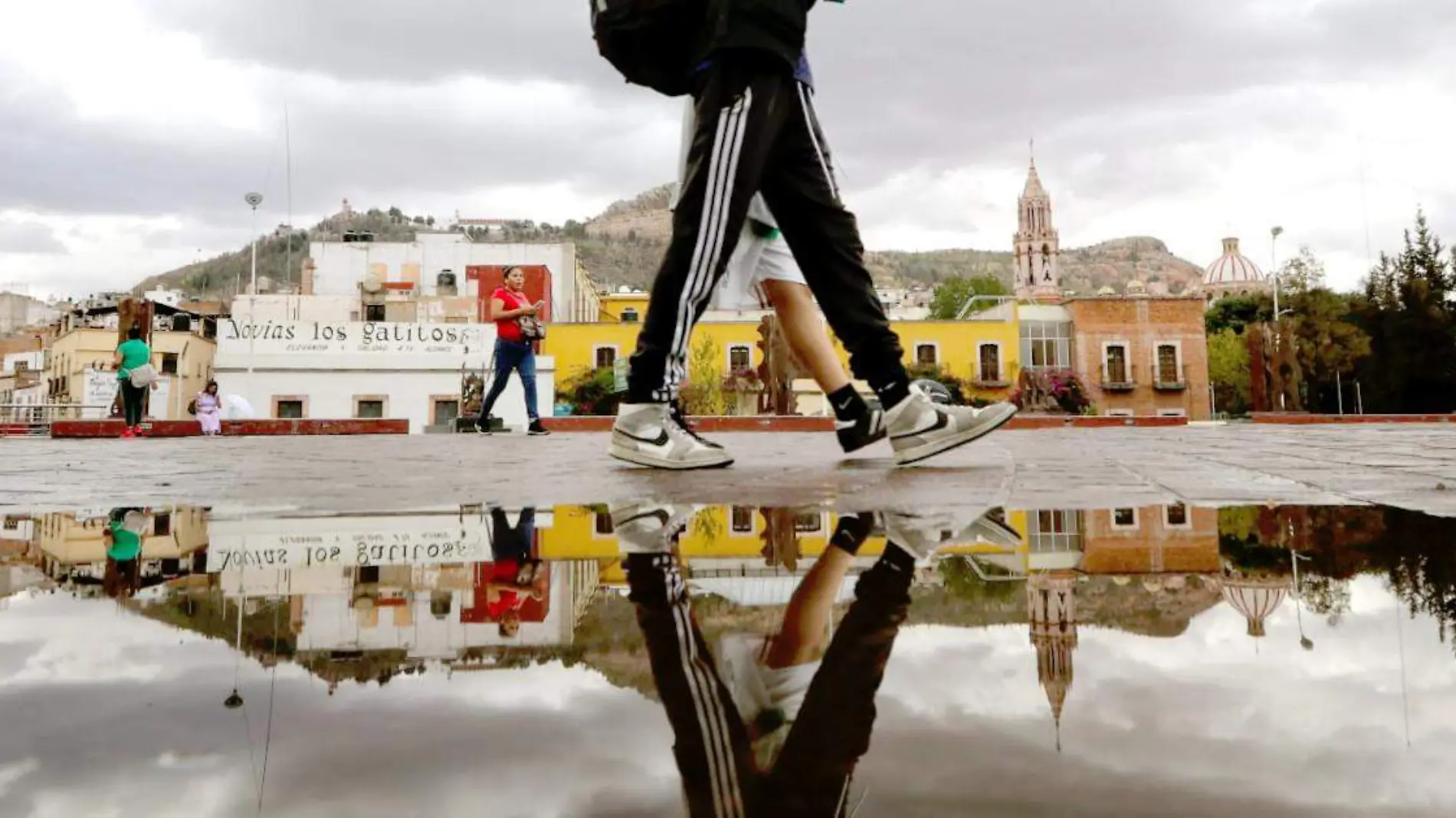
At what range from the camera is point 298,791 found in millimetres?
506

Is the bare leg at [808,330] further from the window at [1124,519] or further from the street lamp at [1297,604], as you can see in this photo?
the street lamp at [1297,604]

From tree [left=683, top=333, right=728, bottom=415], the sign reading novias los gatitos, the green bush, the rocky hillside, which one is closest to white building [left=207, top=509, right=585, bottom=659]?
tree [left=683, top=333, right=728, bottom=415]

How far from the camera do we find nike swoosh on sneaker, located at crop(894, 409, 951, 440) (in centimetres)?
292

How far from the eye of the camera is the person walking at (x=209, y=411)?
42.7 ft

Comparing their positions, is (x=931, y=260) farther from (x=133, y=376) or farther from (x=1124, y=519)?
(x=1124, y=519)

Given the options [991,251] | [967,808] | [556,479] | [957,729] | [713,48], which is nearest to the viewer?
[967,808]

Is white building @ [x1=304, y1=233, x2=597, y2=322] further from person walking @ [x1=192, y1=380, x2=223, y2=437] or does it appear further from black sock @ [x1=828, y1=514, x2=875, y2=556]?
black sock @ [x1=828, y1=514, x2=875, y2=556]

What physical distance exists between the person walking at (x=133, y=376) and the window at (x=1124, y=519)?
422 inches

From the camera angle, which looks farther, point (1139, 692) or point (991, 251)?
point (991, 251)

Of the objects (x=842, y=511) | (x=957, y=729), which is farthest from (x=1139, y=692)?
(x=842, y=511)

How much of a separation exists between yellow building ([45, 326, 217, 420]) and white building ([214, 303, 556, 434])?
9.95 meters

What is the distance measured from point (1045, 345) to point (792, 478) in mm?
38049

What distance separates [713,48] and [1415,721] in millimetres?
2297

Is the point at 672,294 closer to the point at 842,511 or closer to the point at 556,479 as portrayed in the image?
the point at 556,479
